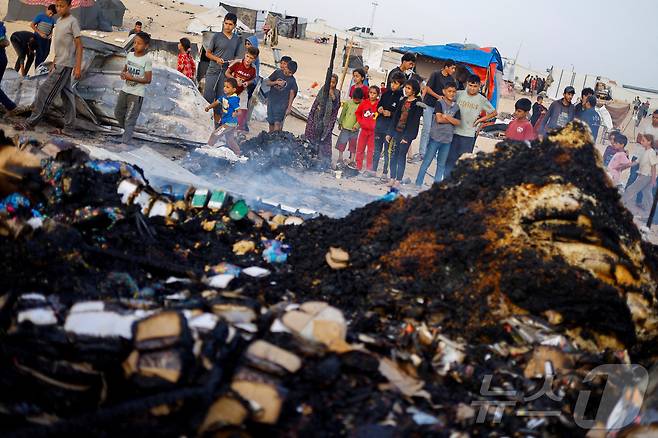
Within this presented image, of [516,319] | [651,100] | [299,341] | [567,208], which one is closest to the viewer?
[299,341]

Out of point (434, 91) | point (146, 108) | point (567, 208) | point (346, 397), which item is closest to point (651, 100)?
point (434, 91)

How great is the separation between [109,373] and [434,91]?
8.84 metres

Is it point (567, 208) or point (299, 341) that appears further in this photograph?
point (567, 208)

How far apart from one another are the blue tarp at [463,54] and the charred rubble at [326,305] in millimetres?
10643

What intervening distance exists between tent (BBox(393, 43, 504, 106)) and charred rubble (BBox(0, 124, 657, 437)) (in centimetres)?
1051

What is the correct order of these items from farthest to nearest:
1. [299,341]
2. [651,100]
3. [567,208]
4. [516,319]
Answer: [651,100]
[567,208]
[516,319]
[299,341]

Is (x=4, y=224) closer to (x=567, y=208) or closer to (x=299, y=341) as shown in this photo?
(x=299, y=341)

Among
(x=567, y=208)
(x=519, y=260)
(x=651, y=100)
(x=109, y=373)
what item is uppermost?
(x=651, y=100)

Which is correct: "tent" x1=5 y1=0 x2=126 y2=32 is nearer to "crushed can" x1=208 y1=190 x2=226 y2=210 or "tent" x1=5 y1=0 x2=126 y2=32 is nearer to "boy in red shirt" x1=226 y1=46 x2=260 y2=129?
"boy in red shirt" x1=226 y1=46 x2=260 y2=129

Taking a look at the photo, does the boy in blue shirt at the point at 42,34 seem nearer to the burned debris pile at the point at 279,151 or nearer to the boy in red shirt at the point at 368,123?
the burned debris pile at the point at 279,151

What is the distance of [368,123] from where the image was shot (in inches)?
397

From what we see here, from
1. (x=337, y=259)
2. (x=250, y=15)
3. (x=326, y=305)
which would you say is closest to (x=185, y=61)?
(x=337, y=259)

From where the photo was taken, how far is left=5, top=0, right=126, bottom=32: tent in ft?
66.6

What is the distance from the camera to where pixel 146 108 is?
932 cm
